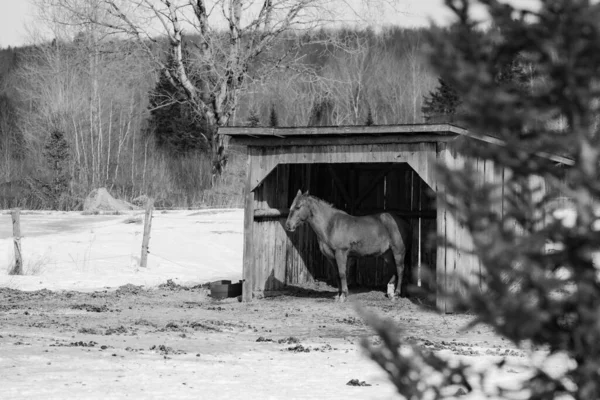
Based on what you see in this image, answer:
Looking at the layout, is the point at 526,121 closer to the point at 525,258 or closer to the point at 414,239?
the point at 525,258

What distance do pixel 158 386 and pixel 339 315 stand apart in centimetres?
597

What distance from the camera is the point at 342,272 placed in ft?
49.3

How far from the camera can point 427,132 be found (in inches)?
525

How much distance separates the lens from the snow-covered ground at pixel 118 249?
16984 millimetres

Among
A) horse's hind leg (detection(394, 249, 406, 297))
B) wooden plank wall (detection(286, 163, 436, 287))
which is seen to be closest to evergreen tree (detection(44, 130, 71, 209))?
wooden plank wall (detection(286, 163, 436, 287))

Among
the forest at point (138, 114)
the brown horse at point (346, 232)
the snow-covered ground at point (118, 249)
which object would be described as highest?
the forest at point (138, 114)

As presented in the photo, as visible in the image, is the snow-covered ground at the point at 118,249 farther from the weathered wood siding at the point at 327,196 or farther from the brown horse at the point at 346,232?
the brown horse at the point at 346,232

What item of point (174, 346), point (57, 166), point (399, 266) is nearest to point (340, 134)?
point (399, 266)

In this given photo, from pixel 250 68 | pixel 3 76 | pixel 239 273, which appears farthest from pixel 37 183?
pixel 3 76

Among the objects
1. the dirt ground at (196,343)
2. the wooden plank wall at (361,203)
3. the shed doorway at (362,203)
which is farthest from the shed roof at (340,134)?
the dirt ground at (196,343)

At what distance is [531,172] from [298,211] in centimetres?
1242

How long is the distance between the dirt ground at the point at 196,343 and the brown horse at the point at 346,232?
27.4 inches

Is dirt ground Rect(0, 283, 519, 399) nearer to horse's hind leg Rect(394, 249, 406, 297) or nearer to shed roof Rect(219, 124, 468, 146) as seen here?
horse's hind leg Rect(394, 249, 406, 297)

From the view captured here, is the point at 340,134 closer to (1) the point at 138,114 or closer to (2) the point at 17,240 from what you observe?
(2) the point at 17,240
